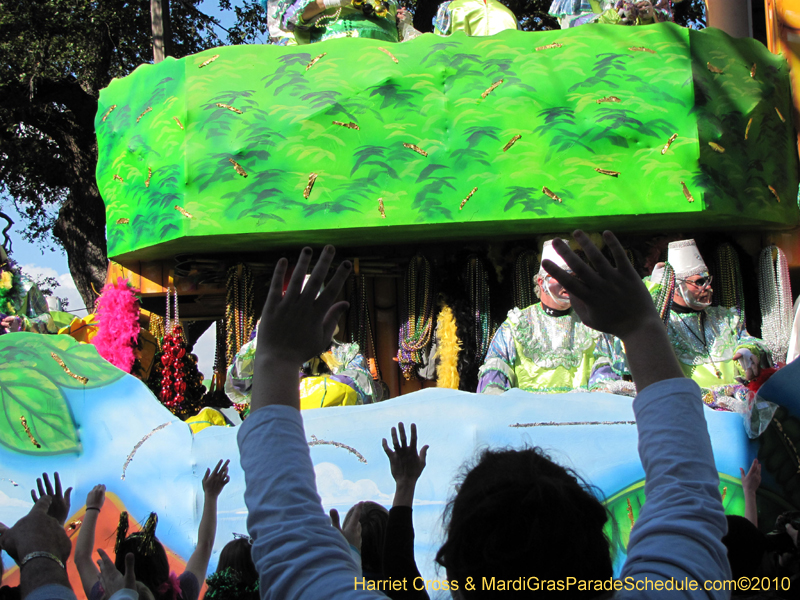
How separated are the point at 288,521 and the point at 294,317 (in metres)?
0.29

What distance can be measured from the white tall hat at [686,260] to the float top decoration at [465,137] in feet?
0.51

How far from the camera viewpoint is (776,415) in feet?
7.97

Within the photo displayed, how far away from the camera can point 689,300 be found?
4.03 metres

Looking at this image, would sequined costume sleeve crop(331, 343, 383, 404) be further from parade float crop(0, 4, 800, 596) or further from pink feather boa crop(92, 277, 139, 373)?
pink feather boa crop(92, 277, 139, 373)

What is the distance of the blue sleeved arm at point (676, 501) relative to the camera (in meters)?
0.97

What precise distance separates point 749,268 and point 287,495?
4.05m

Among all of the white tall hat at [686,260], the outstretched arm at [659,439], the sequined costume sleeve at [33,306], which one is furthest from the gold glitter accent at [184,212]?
the outstretched arm at [659,439]

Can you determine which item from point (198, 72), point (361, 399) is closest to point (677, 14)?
point (198, 72)

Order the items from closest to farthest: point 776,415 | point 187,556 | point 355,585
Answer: point 355,585 < point 776,415 < point 187,556

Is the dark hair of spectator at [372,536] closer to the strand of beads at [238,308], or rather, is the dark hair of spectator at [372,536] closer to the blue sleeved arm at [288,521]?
the blue sleeved arm at [288,521]

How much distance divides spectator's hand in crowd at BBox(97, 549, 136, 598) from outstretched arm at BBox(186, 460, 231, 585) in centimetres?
35

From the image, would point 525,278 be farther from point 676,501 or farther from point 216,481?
point 676,501

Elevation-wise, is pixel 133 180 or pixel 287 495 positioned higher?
pixel 133 180

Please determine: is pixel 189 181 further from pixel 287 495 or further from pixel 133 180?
pixel 287 495
